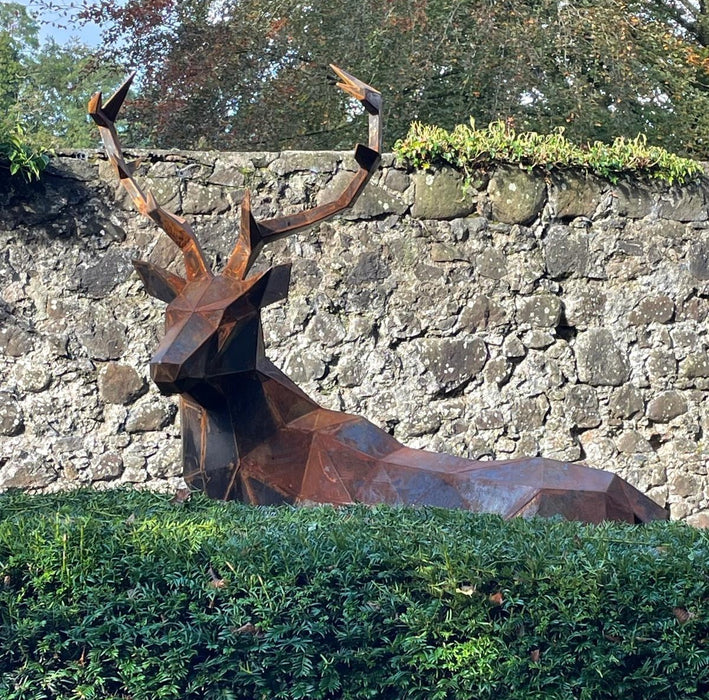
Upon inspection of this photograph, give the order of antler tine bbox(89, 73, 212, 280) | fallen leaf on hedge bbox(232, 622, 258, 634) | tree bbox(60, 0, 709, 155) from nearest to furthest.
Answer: fallen leaf on hedge bbox(232, 622, 258, 634) → antler tine bbox(89, 73, 212, 280) → tree bbox(60, 0, 709, 155)

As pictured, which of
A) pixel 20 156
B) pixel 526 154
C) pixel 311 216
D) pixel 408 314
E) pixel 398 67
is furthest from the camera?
pixel 398 67

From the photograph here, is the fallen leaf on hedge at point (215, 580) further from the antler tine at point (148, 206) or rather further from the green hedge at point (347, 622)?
the antler tine at point (148, 206)

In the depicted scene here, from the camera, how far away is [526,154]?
7.36m

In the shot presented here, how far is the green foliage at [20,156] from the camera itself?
6.48 metres

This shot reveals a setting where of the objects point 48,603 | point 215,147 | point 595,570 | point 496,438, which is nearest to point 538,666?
point 595,570

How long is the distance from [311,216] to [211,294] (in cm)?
59

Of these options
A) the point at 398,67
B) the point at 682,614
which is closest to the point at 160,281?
the point at 682,614

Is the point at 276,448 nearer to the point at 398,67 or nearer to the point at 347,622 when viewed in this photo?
the point at 347,622

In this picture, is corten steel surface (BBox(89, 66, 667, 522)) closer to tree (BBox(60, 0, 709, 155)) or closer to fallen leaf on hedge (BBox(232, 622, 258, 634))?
fallen leaf on hedge (BBox(232, 622, 258, 634))

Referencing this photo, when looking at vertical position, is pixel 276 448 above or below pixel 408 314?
below

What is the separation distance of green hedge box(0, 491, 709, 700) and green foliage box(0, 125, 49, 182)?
3960 mm

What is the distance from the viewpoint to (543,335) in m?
7.31

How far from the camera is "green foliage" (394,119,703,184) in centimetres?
723

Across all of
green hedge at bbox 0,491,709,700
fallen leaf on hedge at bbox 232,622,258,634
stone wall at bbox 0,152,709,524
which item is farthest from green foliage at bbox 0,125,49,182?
fallen leaf on hedge at bbox 232,622,258,634
